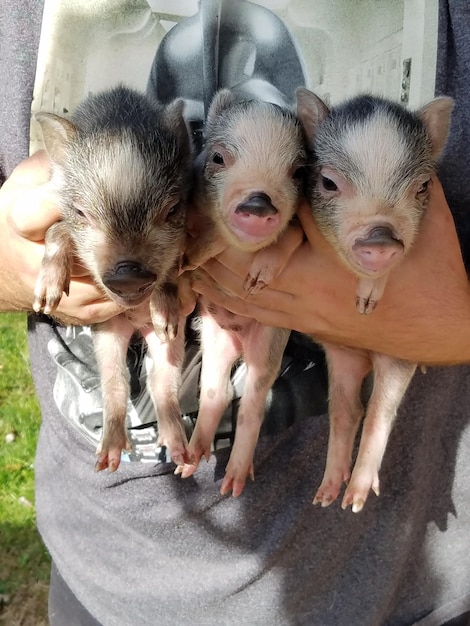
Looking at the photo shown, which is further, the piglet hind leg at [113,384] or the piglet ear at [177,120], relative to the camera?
the piglet hind leg at [113,384]

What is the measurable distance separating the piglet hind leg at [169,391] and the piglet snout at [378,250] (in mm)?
574

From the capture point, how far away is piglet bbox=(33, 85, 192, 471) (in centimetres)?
156

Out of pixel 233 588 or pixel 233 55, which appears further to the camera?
pixel 233 588

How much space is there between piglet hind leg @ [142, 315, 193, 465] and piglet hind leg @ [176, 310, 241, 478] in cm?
4

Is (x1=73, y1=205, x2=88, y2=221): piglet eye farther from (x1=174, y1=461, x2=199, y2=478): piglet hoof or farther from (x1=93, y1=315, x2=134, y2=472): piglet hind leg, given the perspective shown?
(x1=174, y1=461, x2=199, y2=478): piglet hoof

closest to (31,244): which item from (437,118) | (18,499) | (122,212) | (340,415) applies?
(122,212)

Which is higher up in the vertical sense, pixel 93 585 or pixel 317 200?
pixel 317 200

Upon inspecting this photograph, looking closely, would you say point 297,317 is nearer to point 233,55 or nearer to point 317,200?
point 317,200

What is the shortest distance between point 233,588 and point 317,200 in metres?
1.16

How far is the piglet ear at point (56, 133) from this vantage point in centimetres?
165

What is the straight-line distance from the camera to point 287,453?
1.87 m

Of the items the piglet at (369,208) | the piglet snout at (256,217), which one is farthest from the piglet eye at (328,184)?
the piglet snout at (256,217)

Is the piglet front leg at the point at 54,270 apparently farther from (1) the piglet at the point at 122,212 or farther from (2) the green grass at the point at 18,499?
(2) the green grass at the point at 18,499

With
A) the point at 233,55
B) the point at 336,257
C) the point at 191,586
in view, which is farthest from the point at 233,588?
the point at 233,55
